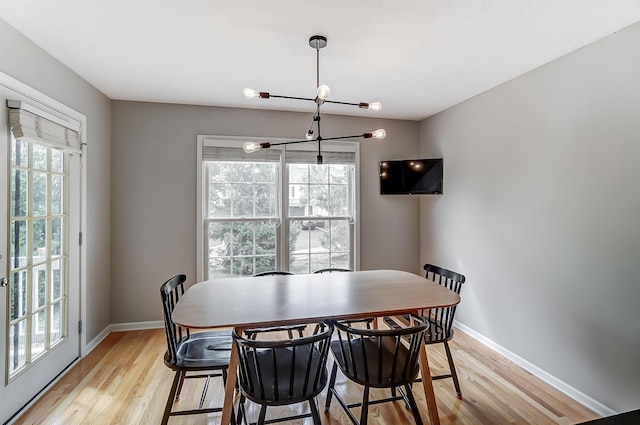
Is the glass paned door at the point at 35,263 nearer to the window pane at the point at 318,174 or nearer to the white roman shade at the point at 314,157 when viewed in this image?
the white roman shade at the point at 314,157

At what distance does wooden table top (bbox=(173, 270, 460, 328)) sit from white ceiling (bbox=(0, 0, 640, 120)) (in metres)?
1.76

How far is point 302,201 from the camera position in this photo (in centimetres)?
400

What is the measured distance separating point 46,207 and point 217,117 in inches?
73.9

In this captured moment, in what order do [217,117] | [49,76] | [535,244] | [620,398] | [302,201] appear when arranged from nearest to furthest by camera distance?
1. [620,398]
2. [49,76]
3. [535,244]
4. [217,117]
5. [302,201]

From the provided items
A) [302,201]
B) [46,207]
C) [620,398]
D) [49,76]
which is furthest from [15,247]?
[620,398]

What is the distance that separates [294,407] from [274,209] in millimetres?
2194

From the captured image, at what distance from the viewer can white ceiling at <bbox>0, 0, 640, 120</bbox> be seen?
1.91m

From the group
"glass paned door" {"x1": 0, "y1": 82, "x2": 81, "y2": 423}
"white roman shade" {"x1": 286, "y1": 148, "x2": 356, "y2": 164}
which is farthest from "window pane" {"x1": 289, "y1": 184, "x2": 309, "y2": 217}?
"glass paned door" {"x1": 0, "y1": 82, "x2": 81, "y2": 423}

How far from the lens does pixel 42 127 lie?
2.29 meters

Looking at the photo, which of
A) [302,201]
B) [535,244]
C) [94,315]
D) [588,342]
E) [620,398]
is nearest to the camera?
[620,398]

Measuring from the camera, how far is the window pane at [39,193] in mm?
2348

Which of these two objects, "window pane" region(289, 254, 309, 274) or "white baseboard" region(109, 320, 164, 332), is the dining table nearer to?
"window pane" region(289, 254, 309, 274)

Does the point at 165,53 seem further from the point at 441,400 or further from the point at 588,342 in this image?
the point at 588,342

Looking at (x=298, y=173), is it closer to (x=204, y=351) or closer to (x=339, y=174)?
(x=339, y=174)
